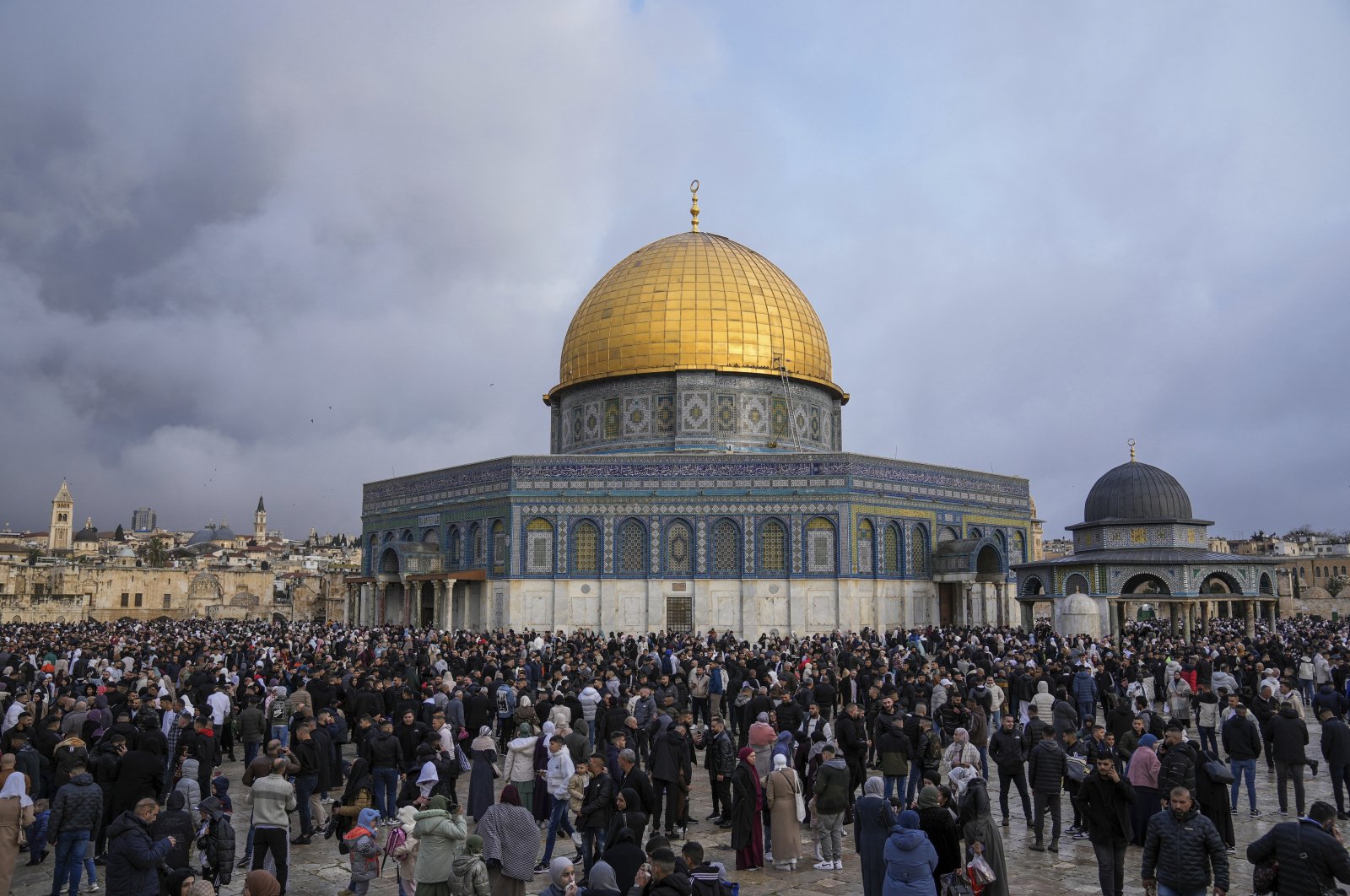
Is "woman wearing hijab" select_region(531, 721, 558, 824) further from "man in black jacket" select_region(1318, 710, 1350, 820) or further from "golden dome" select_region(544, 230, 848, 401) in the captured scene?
"golden dome" select_region(544, 230, 848, 401)

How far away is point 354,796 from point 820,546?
1140 inches

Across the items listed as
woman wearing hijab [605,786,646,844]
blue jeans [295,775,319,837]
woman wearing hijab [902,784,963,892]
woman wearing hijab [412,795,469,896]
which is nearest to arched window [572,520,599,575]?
blue jeans [295,775,319,837]

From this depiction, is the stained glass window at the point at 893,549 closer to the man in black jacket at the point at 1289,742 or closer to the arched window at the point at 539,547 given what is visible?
the arched window at the point at 539,547

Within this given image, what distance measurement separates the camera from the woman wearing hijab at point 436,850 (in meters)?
7.93

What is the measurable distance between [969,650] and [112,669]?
16805mm

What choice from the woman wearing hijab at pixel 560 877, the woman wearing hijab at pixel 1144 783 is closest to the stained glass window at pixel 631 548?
the woman wearing hijab at pixel 1144 783

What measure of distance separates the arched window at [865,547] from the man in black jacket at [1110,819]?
94.5 ft

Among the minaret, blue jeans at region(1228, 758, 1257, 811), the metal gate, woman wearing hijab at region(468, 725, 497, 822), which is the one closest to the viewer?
woman wearing hijab at region(468, 725, 497, 822)

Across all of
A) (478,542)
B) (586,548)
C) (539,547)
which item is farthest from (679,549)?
(478,542)

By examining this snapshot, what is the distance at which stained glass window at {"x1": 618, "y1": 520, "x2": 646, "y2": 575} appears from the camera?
3772 centimetres

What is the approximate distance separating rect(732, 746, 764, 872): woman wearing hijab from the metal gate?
26.8 metres

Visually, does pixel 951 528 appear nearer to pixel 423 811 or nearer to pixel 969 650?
pixel 969 650

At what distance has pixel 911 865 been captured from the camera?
7488 mm

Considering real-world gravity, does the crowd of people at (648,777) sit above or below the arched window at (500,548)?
below
